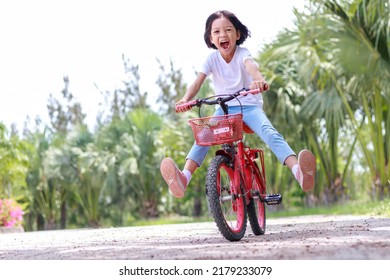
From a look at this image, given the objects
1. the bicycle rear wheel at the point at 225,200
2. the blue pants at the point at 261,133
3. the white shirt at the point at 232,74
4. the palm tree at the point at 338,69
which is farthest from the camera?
the palm tree at the point at 338,69

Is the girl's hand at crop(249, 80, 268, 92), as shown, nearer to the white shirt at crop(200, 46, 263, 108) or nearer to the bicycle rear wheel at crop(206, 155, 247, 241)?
the white shirt at crop(200, 46, 263, 108)

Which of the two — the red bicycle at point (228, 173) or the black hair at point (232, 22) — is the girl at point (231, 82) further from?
the red bicycle at point (228, 173)

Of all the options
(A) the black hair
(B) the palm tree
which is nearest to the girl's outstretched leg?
(A) the black hair

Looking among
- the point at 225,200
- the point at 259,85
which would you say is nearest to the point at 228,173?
the point at 225,200

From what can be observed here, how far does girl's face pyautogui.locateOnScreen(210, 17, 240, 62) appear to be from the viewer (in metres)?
5.67

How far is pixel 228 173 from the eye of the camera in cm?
545

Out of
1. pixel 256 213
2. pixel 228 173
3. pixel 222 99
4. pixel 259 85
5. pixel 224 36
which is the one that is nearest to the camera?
pixel 259 85

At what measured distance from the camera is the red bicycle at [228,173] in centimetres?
518

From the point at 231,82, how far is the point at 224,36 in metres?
0.37

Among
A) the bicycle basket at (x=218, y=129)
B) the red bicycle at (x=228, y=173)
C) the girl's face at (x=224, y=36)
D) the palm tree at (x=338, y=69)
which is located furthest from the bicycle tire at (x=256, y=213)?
the palm tree at (x=338, y=69)

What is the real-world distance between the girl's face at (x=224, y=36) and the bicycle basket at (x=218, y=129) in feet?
2.34

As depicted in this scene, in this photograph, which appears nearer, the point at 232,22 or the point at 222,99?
the point at 222,99

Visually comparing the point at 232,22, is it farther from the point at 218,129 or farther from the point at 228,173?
the point at 228,173
